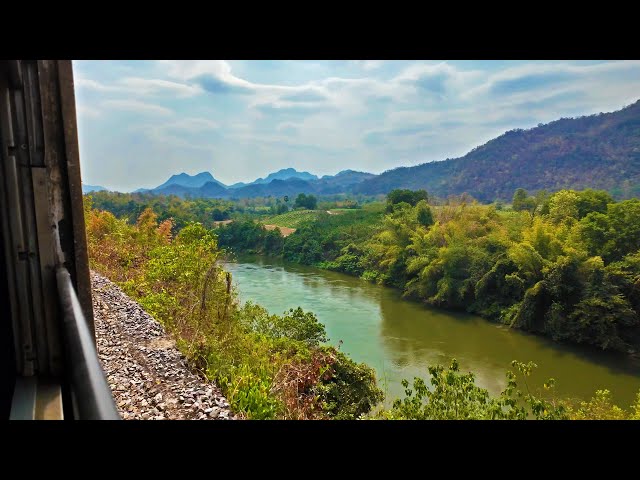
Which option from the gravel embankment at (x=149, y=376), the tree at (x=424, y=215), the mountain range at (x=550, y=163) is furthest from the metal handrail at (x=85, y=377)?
the mountain range at (x=550, y=163)

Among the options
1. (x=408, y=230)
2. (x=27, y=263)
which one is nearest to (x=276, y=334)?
(x=27, y=263)

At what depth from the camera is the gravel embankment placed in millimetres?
3702

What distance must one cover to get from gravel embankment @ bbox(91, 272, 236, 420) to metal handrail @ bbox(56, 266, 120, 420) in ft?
8.77

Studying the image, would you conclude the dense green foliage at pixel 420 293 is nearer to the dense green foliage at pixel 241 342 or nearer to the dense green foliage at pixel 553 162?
the dense green foliage at pixel 241 342

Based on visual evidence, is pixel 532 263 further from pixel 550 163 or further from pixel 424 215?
pixel 550 163

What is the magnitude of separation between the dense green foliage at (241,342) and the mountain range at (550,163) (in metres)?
30.5

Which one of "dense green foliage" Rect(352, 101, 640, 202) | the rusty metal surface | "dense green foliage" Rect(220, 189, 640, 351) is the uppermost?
"dense green foliage" Rect(352, 101, 640, 202)

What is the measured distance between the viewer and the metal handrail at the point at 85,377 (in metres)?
0.50

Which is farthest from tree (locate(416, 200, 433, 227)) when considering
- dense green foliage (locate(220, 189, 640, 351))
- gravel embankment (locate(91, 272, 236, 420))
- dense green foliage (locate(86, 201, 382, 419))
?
gravel embankment (locate(91, 272, 236, 420))

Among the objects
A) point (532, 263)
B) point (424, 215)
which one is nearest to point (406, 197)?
point (424, 215)

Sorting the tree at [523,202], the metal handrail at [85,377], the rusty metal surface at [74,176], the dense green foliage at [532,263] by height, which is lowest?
the dense green foliage at [532,263]

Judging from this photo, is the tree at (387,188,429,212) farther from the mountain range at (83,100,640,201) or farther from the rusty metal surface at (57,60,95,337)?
the rusty metal surface at (57,60,95,337)

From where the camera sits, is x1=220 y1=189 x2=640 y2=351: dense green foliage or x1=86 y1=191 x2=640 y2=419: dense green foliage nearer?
x1=86 y1=191 x2=640 y2=419: dense green foliage
